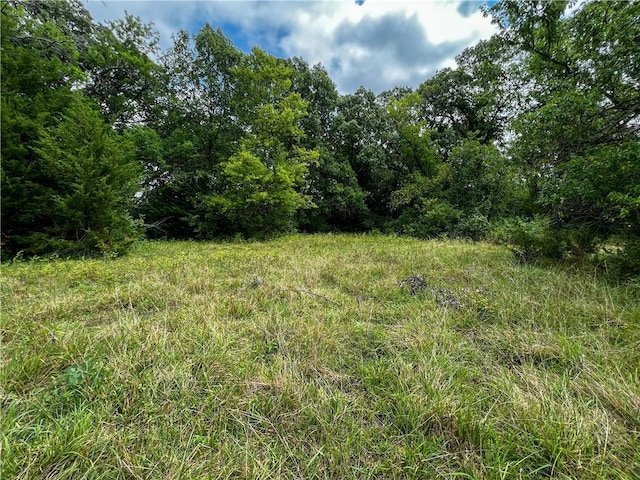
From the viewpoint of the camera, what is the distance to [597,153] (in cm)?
367

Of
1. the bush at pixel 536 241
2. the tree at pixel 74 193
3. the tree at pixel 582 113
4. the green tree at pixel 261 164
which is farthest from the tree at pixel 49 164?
the bush at pixel 536 241

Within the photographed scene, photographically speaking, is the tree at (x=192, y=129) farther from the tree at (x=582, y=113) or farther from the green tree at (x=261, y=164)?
the tree at (x=582, y=113)

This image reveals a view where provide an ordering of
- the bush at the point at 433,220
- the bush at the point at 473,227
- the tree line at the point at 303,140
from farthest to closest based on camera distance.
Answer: the bush at the point at 433,220
the bush at the point at 473,227
the tree line at the point at 303,140

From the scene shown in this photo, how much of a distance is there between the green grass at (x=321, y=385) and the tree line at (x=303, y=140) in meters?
2.35

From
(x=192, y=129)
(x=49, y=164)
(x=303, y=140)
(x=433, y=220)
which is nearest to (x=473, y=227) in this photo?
(x=433, y=220)

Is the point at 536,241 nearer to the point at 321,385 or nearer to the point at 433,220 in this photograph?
the point at 321,385

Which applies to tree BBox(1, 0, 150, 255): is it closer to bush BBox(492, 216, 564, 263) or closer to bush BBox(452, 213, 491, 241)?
bush BBox(492, 216, 564, 263)

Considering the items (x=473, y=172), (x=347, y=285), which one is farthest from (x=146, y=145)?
(x=473, y=172)

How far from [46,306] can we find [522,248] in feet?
23.7

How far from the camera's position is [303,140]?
14.2 m

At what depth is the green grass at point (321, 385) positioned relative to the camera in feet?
3.94

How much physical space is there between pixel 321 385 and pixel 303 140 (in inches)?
553

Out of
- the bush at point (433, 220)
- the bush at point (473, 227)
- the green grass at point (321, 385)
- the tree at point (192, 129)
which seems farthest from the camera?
the bush at point (433, 220)

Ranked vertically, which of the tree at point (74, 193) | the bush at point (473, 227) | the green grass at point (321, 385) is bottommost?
the green grass at point (321, 385)
